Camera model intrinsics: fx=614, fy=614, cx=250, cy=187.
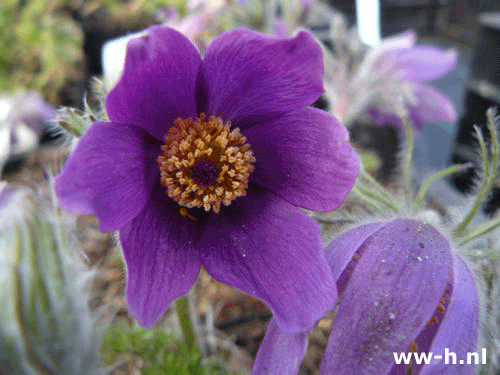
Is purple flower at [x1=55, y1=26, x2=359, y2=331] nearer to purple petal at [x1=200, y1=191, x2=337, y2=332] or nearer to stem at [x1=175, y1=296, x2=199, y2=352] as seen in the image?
purple petal at [x1=200, y1=191, x2=337, y2=332]

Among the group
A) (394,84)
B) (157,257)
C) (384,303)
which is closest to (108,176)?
→ (157,257)

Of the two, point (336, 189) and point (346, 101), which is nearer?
point (336, 189)

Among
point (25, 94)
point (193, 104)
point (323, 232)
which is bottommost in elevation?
point (25, 94)

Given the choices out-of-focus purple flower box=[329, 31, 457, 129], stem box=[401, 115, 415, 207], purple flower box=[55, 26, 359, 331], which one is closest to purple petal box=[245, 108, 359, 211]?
purple flower box=[55, 26, 359, 331]

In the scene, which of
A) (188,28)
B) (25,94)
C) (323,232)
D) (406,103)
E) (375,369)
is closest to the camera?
(375,369)

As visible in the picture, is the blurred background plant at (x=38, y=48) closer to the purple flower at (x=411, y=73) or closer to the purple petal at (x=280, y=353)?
the purple flower at (x=411, y=73)

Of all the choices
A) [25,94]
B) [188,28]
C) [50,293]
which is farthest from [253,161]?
[25,94]

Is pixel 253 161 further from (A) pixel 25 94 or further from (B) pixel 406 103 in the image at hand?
(A) pixel 25 94

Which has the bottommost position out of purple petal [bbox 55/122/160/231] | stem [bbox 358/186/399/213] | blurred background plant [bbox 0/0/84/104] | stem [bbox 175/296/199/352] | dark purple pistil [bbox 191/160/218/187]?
blurred background plant [bbox 0/0/84/104]

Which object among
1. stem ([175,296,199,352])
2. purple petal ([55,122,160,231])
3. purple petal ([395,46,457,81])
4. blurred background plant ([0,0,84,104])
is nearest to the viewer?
purple petal ([55,122,160,231])
